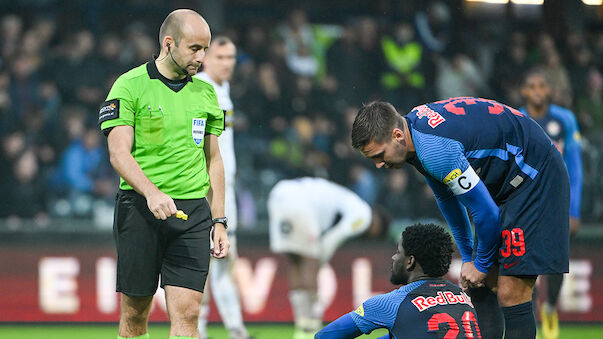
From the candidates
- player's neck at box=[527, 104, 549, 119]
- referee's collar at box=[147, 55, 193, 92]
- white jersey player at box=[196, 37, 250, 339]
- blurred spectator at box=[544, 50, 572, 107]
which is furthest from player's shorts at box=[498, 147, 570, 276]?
blurred spectator at box=[544, 50, 572, 107]

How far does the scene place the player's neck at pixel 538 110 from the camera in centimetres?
686

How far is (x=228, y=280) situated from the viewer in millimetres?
6965

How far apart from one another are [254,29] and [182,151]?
24.9 ft

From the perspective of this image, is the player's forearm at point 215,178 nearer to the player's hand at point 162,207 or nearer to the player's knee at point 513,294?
the player's hand at point 162,207

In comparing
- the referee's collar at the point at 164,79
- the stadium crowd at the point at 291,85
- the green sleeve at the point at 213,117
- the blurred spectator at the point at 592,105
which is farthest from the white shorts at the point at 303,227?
the blurred spectator at the point at 592,105

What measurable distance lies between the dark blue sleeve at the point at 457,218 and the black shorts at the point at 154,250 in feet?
4.22

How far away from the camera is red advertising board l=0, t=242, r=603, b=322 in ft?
28.8

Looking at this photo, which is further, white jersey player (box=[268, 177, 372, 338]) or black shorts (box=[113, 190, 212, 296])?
white jersey player (box=[268, 177, 372, 338])

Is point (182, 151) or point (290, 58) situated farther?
point (290, 58)

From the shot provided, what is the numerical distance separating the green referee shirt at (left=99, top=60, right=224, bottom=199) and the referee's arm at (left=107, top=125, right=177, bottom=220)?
0.06 meters

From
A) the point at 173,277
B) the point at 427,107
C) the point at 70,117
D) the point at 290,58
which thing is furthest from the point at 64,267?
the point at 427,107

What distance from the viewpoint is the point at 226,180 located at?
673 cm

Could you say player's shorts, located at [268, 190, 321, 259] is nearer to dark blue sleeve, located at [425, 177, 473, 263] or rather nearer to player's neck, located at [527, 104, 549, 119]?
player's neck, located at [527, 104, 549, 119]

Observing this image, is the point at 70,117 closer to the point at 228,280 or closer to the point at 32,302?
the point at 32,302
